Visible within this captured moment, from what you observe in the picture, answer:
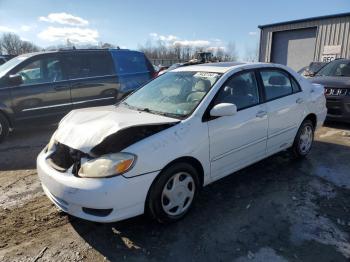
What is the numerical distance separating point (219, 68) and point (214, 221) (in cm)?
186

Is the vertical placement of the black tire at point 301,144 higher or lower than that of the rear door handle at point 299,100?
lower

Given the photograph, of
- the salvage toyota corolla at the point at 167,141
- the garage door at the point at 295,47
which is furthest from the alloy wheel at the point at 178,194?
the garage door at the point at 295,47

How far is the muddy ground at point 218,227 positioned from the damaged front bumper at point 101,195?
35 cm

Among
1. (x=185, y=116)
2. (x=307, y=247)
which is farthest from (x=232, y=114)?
(x=307, y=247)

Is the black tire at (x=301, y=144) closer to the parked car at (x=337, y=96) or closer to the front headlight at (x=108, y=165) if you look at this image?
the parked car at (x=337, y=96)

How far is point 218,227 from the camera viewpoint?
3307 mm

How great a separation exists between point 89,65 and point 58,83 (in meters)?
0.88

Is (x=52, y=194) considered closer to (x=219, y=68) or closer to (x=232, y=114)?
(x=232, y=114)

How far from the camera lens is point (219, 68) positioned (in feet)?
13.4

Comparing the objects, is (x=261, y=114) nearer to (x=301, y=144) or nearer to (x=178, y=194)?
(x=301, y=144)

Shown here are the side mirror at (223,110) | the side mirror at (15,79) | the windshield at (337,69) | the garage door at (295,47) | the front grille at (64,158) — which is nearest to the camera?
the front grille at (64,158)

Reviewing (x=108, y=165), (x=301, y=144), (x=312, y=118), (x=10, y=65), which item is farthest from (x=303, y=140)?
(x=10, y=65)

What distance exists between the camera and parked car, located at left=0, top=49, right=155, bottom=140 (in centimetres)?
655

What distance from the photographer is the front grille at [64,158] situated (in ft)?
9.93
